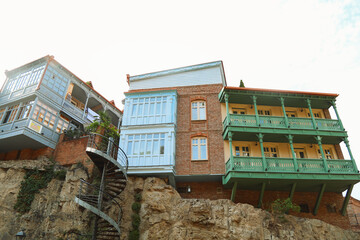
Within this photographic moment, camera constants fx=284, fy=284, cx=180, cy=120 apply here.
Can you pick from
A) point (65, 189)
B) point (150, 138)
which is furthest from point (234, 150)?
point (65, 189)

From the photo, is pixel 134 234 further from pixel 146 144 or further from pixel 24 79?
pixel 24 79

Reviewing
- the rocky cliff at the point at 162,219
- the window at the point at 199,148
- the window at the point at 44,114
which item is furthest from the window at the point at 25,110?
the window at the point at 199,148

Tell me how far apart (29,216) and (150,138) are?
347 inches

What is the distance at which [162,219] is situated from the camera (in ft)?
54.6

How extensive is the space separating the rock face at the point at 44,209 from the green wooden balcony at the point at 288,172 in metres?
9.42

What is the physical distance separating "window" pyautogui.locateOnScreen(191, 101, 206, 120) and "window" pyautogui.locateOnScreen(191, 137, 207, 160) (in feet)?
6.09

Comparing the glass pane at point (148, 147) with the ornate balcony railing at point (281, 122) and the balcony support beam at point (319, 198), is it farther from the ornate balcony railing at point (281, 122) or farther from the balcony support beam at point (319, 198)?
the balcony support beam at point (319, 198)

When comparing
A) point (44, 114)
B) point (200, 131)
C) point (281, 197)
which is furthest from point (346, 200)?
point (44, 114)

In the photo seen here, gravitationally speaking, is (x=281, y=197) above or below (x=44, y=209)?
above

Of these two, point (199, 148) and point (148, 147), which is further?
point (199, 148)

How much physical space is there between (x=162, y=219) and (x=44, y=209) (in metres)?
7.32

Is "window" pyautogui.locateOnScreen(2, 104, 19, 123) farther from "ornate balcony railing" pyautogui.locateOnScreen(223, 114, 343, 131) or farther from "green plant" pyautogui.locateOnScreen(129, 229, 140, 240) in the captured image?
"ornate balcony railing" pyautogui.locateOnScreen(223, 114, 343, 131)

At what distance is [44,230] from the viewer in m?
15.9

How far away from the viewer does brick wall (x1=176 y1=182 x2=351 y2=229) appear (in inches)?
728
